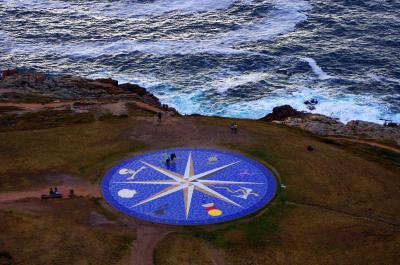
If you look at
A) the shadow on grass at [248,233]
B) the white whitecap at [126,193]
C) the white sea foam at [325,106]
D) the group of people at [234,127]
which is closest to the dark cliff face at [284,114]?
the white sea foam at [325,106]

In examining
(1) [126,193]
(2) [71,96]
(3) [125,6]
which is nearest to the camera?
(1) [126,193]

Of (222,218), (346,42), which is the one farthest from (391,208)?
(346,42)

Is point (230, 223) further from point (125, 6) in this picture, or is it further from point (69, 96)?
point (125, 6)

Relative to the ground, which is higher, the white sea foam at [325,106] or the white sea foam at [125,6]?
the white sea foam at [125,6]

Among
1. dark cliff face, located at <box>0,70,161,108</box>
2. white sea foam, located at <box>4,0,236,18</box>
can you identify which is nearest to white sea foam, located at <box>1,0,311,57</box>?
white sea foam, located at <box>4,0,236,18</box>

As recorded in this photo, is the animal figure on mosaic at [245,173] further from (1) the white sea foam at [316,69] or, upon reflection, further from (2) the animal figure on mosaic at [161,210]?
(1) the white sea foam at [316,69]

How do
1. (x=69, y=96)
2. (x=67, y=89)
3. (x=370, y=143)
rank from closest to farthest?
(x=370, y=143) < (x=69, y=96) < (x=67, y=89)

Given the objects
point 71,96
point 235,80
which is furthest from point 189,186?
point 235,80
